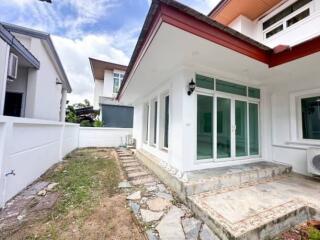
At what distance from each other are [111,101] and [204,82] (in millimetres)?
10567

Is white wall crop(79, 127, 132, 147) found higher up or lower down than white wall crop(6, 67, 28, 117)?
lower down

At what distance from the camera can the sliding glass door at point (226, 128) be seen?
432 cm

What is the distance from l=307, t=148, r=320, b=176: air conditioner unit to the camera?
4168 millimetres

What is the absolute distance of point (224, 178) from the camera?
141 inches

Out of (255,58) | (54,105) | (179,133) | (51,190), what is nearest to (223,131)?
(179,133)

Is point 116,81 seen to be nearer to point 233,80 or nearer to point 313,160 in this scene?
→ point 233,80

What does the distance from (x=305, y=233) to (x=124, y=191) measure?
10.9ft

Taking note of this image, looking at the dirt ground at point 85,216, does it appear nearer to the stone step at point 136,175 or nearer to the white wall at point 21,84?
the stone step at point 136,175

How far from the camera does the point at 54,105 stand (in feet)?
28.5

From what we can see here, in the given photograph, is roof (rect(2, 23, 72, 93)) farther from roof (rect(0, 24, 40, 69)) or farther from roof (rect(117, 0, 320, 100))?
roof (rect(117, 0, 320, 100))

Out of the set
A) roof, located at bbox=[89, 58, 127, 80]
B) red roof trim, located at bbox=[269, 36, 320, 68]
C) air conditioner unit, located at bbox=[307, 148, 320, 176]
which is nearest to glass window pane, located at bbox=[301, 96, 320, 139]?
air conditioner unit, located at bbox=[307, 148, 320, 176]

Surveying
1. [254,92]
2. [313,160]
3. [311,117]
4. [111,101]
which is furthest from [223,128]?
[111,101]

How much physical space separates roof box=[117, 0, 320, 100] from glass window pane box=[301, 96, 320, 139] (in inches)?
81.6

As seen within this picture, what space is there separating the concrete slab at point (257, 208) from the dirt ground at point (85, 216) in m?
1.15
